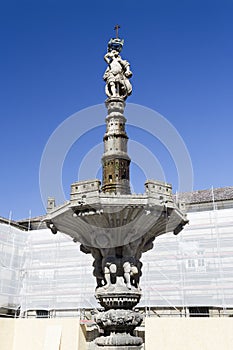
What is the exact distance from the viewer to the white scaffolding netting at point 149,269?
71.3ft

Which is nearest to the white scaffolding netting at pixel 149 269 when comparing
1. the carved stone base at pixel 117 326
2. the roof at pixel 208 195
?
the roof at pixel 208 195

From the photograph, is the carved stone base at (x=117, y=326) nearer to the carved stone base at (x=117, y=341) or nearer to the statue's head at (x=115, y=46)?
the carved stone base at (x=117, y=341)

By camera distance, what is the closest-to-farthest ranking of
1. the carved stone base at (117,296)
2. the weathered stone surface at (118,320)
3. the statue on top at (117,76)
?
the weathered stone surface at (118,320), the carved stone base at (117,296), the statue on top at (117,76)

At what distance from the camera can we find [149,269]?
22812 millimetres

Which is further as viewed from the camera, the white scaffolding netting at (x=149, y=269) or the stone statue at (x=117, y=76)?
the white scaffolding netting at (x=149, y=269)

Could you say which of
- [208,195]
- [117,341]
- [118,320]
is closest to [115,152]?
[118,320]

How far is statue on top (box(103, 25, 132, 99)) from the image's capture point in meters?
8.97

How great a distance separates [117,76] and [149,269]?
1631cm

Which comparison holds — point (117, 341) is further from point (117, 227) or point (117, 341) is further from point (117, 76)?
point (117, 76)

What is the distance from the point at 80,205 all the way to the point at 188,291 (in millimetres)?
17286

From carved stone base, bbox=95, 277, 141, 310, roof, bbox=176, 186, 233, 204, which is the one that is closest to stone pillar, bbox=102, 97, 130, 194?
carved stone base, bbox=95, 277, 141, 310

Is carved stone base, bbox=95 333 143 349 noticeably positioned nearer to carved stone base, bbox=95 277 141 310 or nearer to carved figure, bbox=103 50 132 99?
carved stone base, bbox=95 277 141 310

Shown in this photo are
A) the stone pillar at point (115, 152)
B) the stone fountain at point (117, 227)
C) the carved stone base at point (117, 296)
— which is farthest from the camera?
the stone pillar at point (115, 152)

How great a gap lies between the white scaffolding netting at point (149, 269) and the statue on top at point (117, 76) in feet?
48.5
